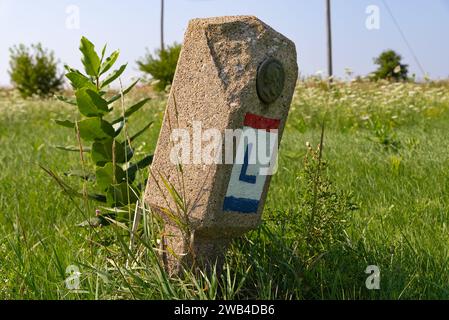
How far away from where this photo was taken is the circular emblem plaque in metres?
1.79

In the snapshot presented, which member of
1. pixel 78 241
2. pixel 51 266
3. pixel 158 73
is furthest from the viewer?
pixel 158 73

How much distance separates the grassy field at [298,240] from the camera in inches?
76.5

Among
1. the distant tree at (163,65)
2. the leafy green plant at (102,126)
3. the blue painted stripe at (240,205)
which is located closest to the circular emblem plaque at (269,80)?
the blue painted stripe at (240,205)

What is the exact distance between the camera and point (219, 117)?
1.78m

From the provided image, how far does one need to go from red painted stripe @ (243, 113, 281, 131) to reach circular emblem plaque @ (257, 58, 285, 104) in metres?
0.06

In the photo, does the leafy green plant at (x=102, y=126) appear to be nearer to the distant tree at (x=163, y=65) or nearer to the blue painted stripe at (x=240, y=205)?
the blue painted stripe at (x=240, y=205)

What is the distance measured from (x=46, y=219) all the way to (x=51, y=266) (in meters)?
1.15

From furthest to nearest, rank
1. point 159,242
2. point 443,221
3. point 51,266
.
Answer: point 443,221, point 51,266, point 159,242

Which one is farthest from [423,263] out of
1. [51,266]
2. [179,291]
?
[51,266]

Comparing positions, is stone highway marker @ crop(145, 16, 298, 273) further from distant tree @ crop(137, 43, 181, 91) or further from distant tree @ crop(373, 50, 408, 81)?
distant tree @ crop(373, 50, 408, 81)

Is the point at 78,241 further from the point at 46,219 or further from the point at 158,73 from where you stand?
the point at 158,73

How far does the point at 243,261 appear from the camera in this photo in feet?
7.00

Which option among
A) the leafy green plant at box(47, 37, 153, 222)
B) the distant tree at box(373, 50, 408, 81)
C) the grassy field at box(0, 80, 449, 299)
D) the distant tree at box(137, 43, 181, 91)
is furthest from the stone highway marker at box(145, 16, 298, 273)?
the distant tree at box(373, 50, 408, 81)

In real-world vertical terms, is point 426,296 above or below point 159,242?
below
